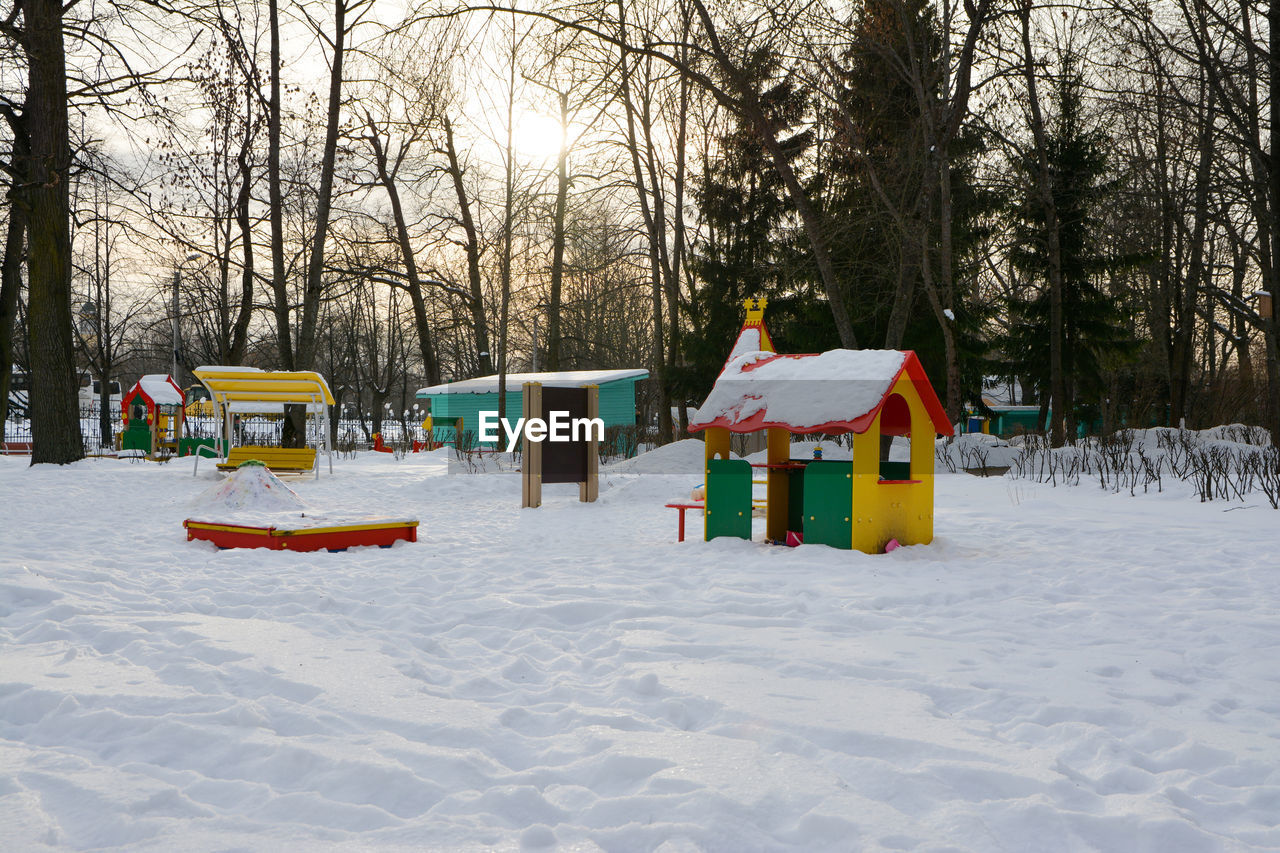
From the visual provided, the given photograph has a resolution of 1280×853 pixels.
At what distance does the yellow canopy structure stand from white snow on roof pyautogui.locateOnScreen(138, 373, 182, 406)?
464 inches

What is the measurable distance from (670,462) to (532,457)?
16.3ft

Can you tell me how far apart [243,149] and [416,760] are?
19325 mm

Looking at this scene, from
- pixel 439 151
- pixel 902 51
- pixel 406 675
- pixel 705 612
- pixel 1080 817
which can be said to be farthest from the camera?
pixel 439 151

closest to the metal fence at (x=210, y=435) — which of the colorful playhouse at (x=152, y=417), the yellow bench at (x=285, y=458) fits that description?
the colorful playhouse at (x=152, y=417)

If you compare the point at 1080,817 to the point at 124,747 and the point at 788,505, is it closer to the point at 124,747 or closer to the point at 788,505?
the point at 124,747

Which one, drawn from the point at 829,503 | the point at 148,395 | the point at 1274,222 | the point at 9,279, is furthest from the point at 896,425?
the point at 148,395

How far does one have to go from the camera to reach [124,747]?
320cm

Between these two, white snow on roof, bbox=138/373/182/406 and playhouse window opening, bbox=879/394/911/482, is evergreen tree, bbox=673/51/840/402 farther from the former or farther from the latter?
white snow on roof, bbox=138/373/182/406

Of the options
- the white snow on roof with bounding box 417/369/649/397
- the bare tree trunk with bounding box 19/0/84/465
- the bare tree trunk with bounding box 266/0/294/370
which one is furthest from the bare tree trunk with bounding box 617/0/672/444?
the bare tree trunk with bounding box 19/0/84/465

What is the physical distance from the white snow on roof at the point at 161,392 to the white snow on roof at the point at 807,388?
2424 cm

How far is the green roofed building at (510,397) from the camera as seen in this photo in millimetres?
30719

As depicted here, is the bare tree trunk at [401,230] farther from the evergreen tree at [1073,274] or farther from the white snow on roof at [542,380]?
the evergreen tree at [1073,274]

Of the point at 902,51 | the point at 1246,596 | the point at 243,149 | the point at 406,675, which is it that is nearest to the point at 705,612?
the point at 406,675

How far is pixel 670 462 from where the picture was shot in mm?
17312
